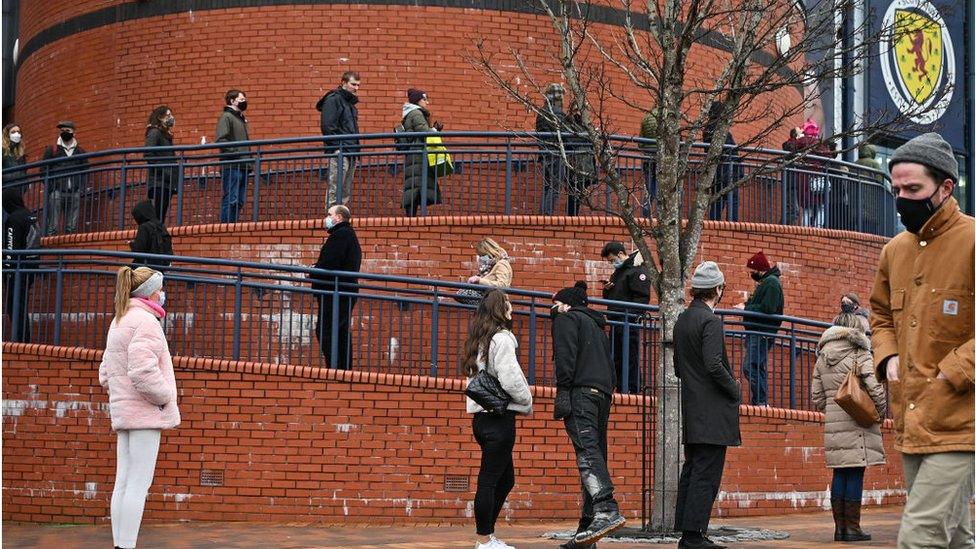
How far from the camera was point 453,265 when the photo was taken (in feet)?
48.7

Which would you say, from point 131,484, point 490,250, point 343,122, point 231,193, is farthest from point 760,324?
point 131,484

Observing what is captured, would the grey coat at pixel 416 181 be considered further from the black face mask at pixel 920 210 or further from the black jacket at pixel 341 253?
→ the black face mask at pixel 920 210

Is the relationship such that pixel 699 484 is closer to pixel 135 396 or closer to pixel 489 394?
pixel 489 394

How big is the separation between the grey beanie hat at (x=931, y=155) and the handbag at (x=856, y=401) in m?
5.17

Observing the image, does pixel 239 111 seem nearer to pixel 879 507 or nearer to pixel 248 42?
pixel 248 42

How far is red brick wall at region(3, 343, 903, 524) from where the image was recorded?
1172cm

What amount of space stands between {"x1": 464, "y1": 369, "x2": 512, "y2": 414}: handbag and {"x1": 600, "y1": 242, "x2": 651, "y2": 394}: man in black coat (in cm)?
369

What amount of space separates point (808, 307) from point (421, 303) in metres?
5.63

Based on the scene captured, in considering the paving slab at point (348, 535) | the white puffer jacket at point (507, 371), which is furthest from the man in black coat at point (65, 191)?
the white puffer jacket at point (507, 371)

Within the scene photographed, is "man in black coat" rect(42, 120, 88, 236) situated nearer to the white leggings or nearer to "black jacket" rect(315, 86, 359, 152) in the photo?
"black jacket" rect(315, 86, 359, 152)

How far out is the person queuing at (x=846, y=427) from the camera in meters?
10.3

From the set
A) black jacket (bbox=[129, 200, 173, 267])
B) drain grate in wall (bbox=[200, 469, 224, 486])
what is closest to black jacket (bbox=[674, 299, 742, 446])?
drain grate in wall (bbox=[200, 469, 224, 486])

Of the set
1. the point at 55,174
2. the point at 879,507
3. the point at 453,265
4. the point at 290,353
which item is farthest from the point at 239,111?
the point at 879,507

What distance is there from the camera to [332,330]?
12211 millimetres
